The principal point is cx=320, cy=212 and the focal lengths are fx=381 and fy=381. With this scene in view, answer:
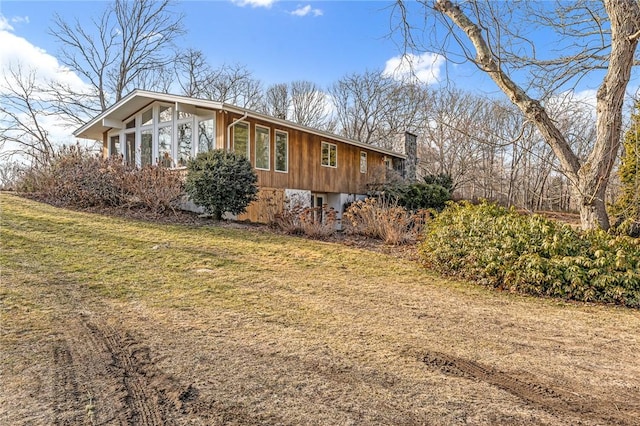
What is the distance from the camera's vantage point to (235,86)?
28.3m

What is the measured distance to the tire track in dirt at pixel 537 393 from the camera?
230 centimetres

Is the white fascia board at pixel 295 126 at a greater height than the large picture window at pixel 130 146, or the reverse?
the white fascia board at pixel 295 126

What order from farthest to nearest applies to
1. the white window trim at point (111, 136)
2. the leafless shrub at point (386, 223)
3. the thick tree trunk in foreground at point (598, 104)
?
1. the white window trim at point (111, 136)
2. the leafless shrub at point (386, 223)
3. the thick tree trunk in foreground at point (598, 104)

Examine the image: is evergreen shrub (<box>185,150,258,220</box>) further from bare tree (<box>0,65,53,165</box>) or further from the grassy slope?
bare tree (<box>0,65,53,165</box>)

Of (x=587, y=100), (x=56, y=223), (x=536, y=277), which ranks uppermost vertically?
(x=587, y=100)

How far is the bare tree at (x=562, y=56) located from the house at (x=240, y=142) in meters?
5.59

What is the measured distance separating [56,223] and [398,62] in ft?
24.6

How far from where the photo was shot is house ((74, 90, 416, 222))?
11.5m

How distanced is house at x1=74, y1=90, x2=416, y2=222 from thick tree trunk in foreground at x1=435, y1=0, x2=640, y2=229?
569cm

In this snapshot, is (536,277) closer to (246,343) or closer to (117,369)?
(246,343)

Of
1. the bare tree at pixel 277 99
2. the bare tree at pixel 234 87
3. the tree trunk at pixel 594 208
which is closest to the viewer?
the tree trunk at pixel 594 208

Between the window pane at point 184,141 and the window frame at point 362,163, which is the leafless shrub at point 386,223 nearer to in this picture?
the window pane at point 184,141

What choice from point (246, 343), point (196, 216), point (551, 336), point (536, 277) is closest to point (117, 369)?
point (246, 343)

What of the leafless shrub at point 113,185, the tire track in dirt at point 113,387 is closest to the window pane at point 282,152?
the leafless shrub at point 113,185
